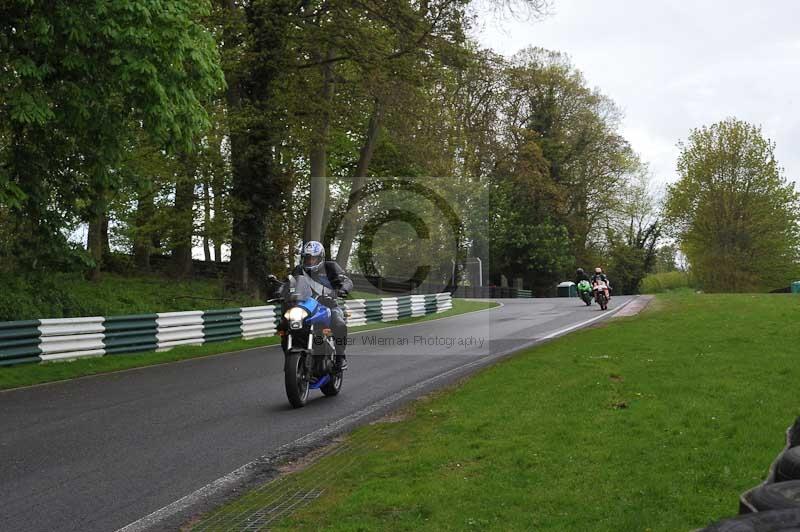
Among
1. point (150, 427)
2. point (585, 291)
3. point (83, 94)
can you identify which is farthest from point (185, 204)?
point (150, 427)

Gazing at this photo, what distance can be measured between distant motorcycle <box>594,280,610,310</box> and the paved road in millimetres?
14815

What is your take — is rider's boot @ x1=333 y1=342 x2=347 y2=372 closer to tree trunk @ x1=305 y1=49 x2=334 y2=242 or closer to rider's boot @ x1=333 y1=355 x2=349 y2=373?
rider's boot @ x1=333 y1=355 x2=349 y2=373

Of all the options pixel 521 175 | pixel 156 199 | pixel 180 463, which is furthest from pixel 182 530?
pixel 521 175

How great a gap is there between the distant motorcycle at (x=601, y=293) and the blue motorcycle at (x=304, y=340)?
21.4 meters

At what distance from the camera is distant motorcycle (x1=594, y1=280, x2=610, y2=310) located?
100 feet

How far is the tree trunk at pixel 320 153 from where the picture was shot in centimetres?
2614

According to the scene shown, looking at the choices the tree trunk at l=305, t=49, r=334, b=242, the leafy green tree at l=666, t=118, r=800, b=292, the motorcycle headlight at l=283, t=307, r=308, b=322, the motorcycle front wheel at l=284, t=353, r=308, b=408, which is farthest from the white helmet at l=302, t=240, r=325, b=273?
the leafy green tree at l=666, t=118, r=800, b=292

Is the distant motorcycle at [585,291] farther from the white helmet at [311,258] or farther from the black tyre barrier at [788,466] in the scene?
the black tyre barrier at [788,466]

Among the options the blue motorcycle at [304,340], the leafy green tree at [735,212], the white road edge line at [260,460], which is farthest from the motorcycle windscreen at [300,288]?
the leafy green tree at [735,212]

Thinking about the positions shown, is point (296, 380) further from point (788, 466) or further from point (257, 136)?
point (257, 136)

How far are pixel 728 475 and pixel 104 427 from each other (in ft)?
20.5

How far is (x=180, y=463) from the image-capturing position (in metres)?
7.23

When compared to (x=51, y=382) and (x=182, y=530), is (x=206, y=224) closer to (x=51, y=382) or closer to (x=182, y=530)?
(x=51, y=382)

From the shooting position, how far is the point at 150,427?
8.89m
